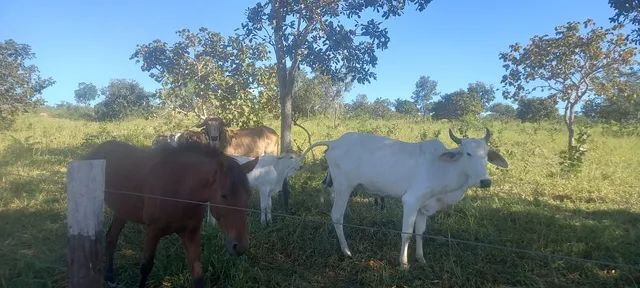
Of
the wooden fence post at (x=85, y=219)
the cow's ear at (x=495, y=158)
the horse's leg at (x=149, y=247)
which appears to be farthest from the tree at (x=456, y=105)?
the wooden fence post at (x=85, y=219)

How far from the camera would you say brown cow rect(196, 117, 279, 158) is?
33.0 ft

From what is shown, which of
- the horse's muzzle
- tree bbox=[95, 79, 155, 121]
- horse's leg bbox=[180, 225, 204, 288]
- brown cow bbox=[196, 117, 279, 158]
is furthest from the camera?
tree bbox=[95, 79, 155, 121]

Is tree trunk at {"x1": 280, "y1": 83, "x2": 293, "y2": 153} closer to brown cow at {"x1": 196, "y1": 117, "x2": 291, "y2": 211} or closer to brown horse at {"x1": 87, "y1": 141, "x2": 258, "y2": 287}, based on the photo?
brown cow at {"x1": 196, "y1": 117, "x2": 291, "y2": 211}

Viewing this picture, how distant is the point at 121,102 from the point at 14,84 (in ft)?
41.5

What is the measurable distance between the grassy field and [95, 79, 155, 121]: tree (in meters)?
20.7

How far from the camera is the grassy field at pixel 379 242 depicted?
4.48 meters

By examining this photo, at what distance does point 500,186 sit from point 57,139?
1316 centimetres

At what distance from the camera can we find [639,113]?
17.5 meters

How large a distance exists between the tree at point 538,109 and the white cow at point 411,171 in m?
11.1

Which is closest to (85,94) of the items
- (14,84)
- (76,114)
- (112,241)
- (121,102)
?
(76,114)

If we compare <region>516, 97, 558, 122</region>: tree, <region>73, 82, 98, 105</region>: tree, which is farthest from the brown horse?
<region>73, 82, 98, 105</region>: tree

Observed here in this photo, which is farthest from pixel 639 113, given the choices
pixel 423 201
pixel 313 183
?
pixel 423 201

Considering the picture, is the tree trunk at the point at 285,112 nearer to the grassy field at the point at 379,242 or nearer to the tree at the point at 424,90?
the grassy field at the point at 379,242

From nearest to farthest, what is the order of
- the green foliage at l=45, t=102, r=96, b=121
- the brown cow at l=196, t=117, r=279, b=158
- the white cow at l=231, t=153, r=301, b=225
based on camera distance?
the white cow at l=231, t=153, r=301, b=225 → the brown cow at l=196, t=117, r=279, b=158 → the green foliage at l=45, t=102, r=96, b=121
